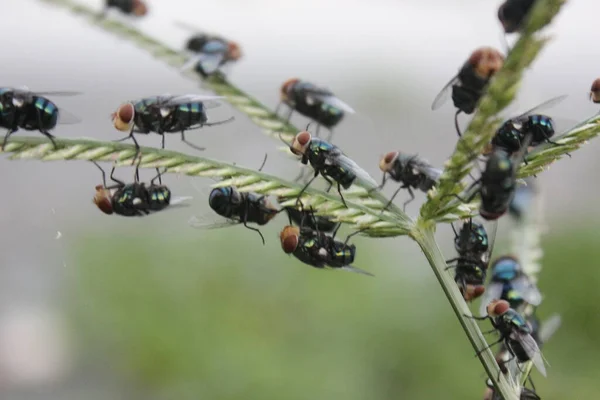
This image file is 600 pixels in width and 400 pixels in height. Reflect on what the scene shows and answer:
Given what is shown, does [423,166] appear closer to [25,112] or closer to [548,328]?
[548,328]

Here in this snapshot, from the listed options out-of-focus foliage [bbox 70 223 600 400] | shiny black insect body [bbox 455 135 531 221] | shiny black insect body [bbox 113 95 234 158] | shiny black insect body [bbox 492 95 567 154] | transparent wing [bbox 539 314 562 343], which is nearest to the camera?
shiny black insect body [bbox 455 135 531 221]

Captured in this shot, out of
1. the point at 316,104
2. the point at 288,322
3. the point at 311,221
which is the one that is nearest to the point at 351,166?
the point at 311,221

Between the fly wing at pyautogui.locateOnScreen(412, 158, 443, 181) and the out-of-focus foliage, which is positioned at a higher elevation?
the fly wing at pyautogui.locateOnScreen(412, 158, 443, 181)

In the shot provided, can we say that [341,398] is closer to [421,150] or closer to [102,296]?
[102,296]

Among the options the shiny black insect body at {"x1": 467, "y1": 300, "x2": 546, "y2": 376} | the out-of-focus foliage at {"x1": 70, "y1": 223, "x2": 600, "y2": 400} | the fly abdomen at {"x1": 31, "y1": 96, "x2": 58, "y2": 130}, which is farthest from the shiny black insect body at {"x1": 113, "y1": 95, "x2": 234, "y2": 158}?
the out-of-focus foliage at {"x1": 70, "y1": 223, "x2": 600, "y2": 400}

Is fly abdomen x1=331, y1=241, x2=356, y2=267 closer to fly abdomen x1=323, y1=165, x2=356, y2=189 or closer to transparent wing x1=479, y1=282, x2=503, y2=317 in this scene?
fly abdomen x1=323, y1=165, x2=356, y2=189

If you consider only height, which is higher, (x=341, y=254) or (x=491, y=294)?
(x=491, y=294)
